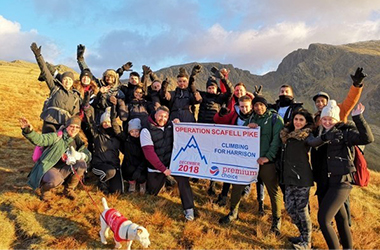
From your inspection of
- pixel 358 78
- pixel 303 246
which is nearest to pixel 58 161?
pixel 303 246

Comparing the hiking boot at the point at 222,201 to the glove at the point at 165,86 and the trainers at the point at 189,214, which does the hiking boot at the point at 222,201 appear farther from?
the glove at the point at 165,86

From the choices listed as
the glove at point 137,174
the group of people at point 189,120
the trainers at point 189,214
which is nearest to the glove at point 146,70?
the group of people at point 189,120

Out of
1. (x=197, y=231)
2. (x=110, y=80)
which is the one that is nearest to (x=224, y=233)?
(x=197, y=231)

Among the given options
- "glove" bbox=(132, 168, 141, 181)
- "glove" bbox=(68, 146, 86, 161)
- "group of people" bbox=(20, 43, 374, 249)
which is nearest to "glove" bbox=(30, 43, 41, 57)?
"group of people" bbox=(20, 43, 374, 249)

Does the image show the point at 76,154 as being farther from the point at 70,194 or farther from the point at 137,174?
the point at 137,174

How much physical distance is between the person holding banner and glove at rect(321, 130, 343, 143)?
4085 mm

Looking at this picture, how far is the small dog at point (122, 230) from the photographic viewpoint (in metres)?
5.40

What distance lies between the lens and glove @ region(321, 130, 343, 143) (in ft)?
18.5

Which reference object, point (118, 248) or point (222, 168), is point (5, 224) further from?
point (222, 168)

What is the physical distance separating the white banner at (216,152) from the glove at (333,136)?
193cm

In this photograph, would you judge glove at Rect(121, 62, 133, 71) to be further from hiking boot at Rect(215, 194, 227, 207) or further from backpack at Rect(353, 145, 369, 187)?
backpack at Rect(353, 145, 369, 187)

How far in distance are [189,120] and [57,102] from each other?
4364mm

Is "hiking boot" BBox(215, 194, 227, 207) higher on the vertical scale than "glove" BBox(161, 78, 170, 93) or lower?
lower

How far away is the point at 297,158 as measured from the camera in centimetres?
636
